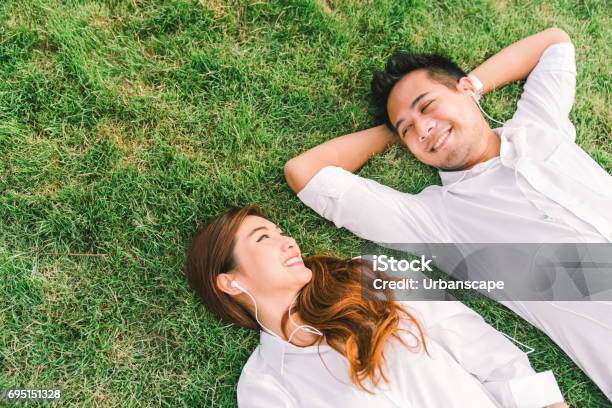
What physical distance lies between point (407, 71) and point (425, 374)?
1.93m

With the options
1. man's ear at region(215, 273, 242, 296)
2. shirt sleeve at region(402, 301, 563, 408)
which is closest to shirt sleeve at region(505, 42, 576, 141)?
shirt sleeve at region(402, 301, 563, 408)

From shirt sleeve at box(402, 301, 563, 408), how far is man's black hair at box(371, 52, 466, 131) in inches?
51.5

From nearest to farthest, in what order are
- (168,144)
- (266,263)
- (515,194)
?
(266,263) → (515,194) → (168,144)

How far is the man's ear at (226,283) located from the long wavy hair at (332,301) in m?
0.04

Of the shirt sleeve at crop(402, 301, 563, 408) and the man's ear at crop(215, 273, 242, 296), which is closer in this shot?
the shirt sleeve at crop(402, 301, 563, 408)

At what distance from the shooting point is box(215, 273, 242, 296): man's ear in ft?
9.70

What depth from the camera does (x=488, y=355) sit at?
2906 mm

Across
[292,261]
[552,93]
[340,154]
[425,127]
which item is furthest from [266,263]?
[552,93]

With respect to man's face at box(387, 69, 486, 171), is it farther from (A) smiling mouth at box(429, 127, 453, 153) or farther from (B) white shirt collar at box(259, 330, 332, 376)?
(B) white shirt collar at box(259, 330, 332, 376)

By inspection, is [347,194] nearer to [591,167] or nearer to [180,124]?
[180,124]

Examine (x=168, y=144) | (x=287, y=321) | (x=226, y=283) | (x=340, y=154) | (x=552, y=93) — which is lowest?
(x=287, y=321)

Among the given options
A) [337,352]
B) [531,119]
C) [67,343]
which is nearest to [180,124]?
[67,343]

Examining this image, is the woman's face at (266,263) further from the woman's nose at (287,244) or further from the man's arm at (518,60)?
the man's arm at (518,60)

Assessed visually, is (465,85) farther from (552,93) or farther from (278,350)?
(278,350)
